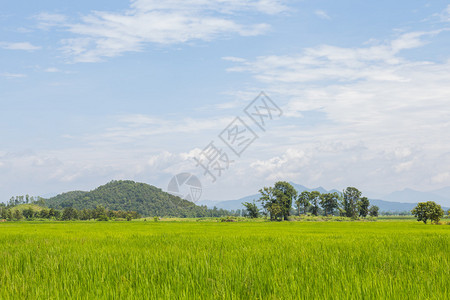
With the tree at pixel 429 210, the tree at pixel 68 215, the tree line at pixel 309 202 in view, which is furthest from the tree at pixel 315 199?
the tree at pixel 68 215

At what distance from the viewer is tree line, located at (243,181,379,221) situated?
279 feet

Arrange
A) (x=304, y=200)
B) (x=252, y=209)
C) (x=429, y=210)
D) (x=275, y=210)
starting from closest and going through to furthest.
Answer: (x=429, y=210) → (x=275, y=210) → (x=252, y=209) → (x=304, y=200)

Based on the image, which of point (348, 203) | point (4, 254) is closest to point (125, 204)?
point (348, 203)

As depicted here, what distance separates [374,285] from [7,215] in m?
109

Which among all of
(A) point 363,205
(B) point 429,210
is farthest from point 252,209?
(B) point 429,210

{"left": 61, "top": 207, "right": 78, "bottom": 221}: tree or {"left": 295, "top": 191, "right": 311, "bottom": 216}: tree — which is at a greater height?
{"left": 295, "top": 191, "right": 311, "bottom": 216}: tree

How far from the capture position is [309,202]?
4035 inches

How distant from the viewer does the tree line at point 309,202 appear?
85.2 meters

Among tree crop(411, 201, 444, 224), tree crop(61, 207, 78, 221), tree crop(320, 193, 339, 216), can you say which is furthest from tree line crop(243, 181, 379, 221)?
tree crop(61, 207, 78, 221)

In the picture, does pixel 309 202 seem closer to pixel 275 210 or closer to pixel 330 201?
pixel 330 201

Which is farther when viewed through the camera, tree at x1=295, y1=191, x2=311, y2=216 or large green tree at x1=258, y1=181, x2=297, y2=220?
tree at x1=295, y1=191, x2=311, y2=216

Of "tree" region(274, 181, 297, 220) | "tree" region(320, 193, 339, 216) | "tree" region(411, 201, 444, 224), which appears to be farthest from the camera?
"tree" region(320, 193, 339, 216)

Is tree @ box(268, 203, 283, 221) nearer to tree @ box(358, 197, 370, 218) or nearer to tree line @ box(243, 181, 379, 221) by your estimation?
Answer: tree line @ box(243, 181, 379, 221)

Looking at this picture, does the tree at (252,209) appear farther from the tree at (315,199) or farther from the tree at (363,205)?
the tree at (363,205)
